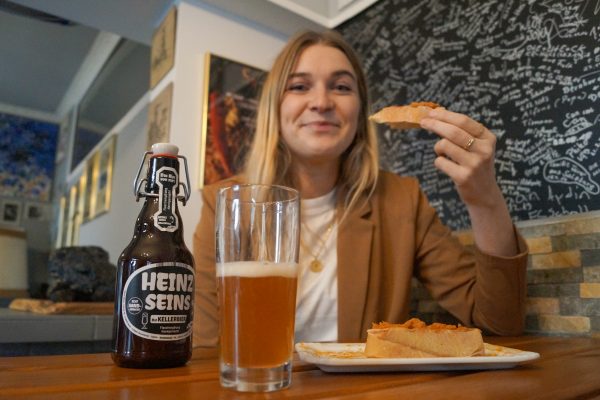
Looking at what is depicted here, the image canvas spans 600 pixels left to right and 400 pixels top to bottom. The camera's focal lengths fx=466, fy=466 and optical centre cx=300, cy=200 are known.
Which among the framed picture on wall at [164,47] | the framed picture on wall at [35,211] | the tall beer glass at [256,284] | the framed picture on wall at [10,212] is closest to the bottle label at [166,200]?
the tall beer glass at [256,284]

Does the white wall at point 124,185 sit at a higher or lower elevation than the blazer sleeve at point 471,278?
higher

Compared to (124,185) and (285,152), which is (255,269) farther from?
(124,185)

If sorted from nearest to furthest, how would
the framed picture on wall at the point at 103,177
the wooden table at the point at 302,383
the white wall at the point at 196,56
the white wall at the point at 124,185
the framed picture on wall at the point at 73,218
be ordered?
the wooden table at the point at 302,383 → the white wall at the point at 196,56 → the white wall at the point at 124,185 → the framed picture on wall at the point at 103,177 → the framed picture on wall at the point at 73,218

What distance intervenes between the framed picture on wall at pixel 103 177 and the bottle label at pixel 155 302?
2854 mm

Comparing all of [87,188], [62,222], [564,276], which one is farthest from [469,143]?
[62,222]

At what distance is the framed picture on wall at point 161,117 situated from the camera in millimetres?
2012

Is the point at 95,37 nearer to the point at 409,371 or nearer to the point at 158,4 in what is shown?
the point at 158,4

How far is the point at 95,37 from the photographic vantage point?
3.64m

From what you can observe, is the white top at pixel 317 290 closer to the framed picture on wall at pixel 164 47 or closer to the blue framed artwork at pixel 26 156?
the framed picture on wall at pixel 164 47

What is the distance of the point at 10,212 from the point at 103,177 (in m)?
1.66

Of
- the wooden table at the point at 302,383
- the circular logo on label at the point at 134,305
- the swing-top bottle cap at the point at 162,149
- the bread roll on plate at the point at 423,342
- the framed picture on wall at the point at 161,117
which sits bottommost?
the wooden table at the point at 302,383

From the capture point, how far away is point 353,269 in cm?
121

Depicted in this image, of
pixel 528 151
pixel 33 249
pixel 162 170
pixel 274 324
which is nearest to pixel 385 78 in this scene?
pixel 528 151

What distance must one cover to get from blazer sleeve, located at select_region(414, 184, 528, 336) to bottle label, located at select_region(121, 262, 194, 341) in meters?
0.72
